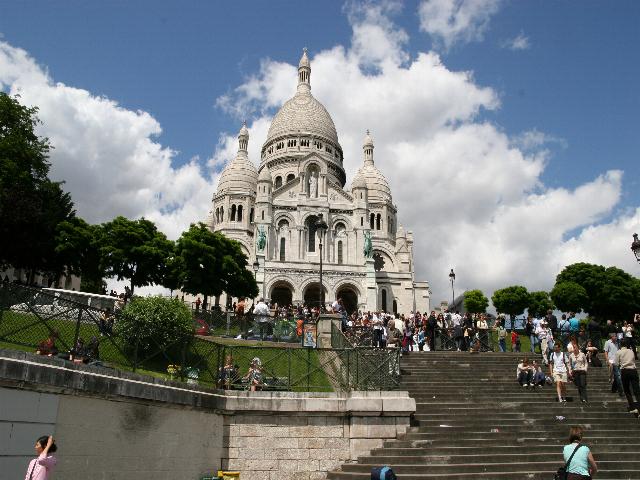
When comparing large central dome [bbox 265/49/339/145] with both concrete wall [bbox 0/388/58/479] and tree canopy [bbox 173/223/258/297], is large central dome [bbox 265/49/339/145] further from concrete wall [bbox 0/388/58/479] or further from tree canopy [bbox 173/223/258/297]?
concrete wall [bbox 0/388/58/479]

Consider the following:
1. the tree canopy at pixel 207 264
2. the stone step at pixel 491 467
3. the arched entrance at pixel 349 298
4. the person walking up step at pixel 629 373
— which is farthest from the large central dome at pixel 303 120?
the stone step at pixel 491 467

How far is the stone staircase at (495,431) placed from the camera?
35.8 feet

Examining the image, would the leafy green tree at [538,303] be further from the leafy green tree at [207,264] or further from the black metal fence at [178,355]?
the black metal fence at [178,355]

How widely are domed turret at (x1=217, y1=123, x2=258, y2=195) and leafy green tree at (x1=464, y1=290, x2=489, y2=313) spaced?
103ft

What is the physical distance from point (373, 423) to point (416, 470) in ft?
4.73

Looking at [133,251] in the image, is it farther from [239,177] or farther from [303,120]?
[303,120]

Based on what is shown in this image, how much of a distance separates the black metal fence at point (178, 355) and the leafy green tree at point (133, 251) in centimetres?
2542

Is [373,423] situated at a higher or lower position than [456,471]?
higher

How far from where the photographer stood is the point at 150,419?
10148mm

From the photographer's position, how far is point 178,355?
37.9 feet

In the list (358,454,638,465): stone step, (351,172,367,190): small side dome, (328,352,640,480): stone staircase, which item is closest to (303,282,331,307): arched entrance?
(351,172,367,190): small side dome

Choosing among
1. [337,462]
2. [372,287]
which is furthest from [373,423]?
[372,287]

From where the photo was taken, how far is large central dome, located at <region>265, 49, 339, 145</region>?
7419 cm

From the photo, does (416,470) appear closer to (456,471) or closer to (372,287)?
(456,471)
